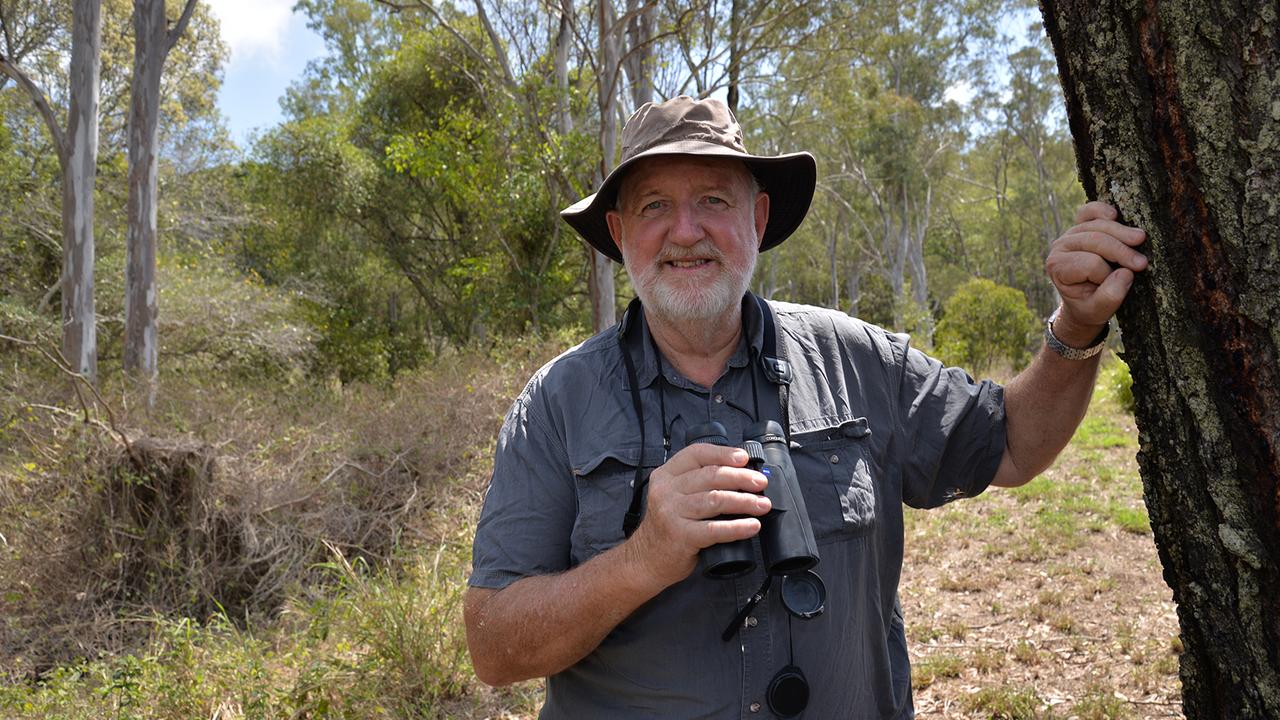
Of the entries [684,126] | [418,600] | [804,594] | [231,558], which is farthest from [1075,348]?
[231,558]

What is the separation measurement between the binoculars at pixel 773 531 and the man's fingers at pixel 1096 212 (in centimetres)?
65

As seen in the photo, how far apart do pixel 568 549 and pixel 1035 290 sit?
39494mm

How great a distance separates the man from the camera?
1.55 m

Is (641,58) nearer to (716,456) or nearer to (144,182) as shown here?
(144,182)

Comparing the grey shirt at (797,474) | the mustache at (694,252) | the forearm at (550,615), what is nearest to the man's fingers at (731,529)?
the forearm at (550,615)

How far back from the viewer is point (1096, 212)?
1.43 m

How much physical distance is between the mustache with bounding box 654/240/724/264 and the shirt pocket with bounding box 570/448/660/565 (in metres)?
0.49

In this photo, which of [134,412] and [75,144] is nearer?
[134,412]

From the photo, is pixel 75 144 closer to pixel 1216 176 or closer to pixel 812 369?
pixel 812 369

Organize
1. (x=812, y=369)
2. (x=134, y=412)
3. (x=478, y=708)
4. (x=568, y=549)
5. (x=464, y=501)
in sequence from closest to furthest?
(x=568, y=549)
(x=812, y=369)
(x=478, y=708)
(x=464, y=501)
(x=134, y=412)

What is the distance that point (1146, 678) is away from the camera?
3.45 m

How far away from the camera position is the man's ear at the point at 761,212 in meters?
2.27

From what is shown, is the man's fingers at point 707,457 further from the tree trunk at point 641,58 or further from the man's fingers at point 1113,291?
the tree trunk at point 641,58

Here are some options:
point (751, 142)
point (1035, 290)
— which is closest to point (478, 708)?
point (751, 142)
